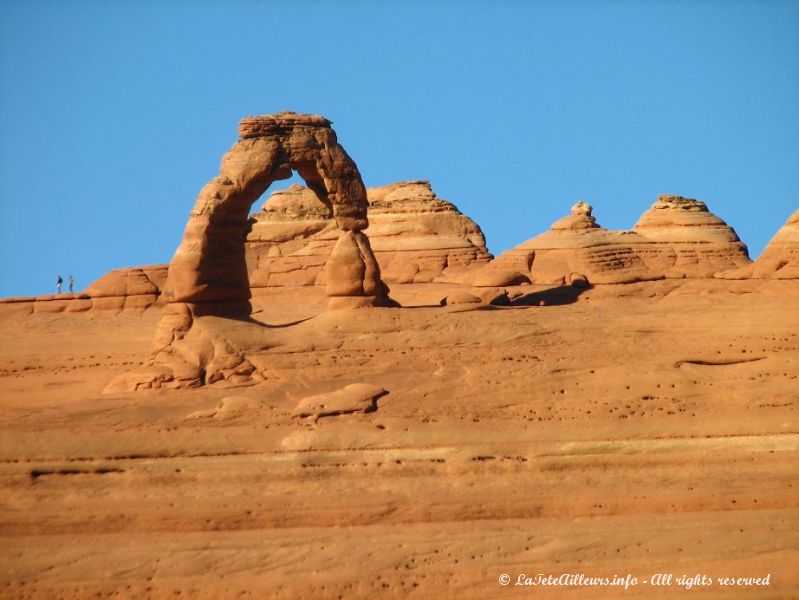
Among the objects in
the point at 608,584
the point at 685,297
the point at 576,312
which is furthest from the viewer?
the point at 685,297

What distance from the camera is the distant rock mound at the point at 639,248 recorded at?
3941 centimetres

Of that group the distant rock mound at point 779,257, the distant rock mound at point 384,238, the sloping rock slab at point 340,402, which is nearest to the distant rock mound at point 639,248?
the distant rock mound at point 384,238

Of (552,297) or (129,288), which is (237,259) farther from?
(129,288)

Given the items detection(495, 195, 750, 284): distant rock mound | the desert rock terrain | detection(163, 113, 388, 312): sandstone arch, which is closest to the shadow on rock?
detection(495, 195, 750, 284): distant rock mound

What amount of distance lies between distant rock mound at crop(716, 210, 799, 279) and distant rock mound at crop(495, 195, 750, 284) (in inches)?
137

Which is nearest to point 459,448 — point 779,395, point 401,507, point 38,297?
point 401,507

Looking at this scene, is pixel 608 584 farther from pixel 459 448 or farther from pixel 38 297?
pixel 38 297

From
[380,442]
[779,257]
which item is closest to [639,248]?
[779,257]

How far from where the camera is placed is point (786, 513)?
22.2 m

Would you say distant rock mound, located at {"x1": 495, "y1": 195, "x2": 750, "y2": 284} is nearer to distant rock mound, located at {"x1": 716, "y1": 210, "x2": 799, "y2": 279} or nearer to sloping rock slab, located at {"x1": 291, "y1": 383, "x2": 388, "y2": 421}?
distant rock mound, located at {"x1": 716, "y1": 210, "x2": 799, "y2": 279}

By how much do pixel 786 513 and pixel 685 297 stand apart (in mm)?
8197

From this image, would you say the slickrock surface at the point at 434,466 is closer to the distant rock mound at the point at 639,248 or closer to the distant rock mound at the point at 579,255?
the distant rock mound at the point at 579,255

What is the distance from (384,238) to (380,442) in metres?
20.8

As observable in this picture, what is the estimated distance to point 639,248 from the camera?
43188mm
